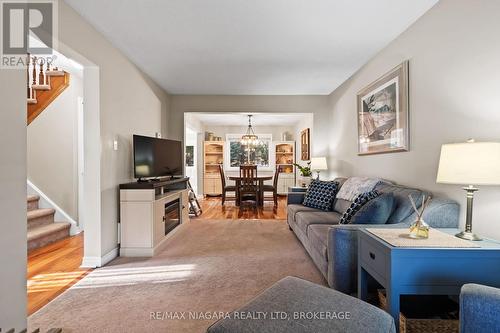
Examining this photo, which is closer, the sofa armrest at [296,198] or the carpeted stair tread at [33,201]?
the carpeted stair tread at [33,201]

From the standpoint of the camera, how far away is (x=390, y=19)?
7.70 ft

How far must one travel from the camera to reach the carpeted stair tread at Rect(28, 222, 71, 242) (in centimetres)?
307

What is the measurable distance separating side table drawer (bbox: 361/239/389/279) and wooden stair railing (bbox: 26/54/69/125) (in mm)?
4447

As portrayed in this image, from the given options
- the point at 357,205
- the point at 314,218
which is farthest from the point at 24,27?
the point at 314,218

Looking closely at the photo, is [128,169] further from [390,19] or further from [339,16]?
[390,19]

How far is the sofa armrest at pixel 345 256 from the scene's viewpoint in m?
1.89

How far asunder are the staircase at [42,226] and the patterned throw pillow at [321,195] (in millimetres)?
3540

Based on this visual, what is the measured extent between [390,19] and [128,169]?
3441 millimetres

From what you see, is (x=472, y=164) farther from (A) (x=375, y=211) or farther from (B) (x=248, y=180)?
(B) (x=248, y=180)

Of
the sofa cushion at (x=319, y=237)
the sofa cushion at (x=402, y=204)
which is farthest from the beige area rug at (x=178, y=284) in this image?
the sofa cushion at (x=402, y=204)

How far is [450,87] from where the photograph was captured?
199cm

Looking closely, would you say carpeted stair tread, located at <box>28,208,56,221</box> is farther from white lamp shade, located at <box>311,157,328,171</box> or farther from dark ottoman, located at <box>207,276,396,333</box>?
white lamp shade, located at <box>311,157,328,171</box>

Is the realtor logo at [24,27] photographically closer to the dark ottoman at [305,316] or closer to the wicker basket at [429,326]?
the dark ottoman at [305,316]

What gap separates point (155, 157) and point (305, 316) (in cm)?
299
